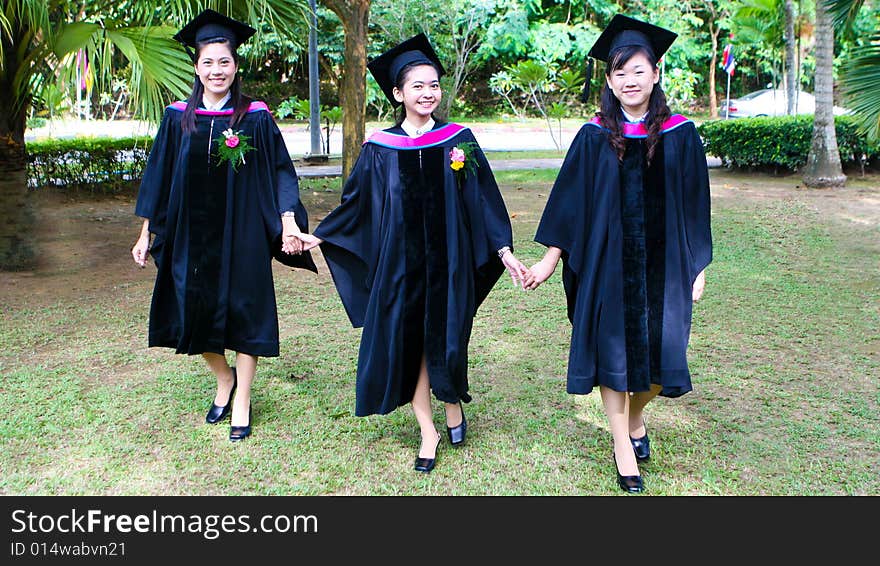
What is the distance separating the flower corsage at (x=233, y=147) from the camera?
4164mm

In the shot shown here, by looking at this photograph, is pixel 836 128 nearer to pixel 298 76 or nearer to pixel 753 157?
pixel 753 157

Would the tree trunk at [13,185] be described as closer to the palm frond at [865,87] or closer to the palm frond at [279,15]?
the palm frond at [279,15]

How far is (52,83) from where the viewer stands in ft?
24.5

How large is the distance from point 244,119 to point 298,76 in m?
25.6

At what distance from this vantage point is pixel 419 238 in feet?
12.8

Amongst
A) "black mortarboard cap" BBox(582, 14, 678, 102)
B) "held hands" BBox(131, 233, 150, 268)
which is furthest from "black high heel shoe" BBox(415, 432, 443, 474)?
"black mortarboard cap" BBox(582, 14, 678, 102)

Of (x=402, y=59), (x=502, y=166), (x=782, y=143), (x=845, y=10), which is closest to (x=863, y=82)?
(x=845, y=10)

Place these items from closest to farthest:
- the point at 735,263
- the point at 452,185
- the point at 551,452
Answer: the point at 452,185
the point at 551,452
the point at 735,263

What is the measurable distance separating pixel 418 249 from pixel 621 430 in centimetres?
116

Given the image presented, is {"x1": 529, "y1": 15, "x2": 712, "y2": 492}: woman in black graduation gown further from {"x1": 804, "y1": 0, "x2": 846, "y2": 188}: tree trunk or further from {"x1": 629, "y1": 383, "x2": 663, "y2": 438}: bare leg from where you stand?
{"x1": 804, "y1": 0, "x2": 846, "y2": 188}: tree trunk

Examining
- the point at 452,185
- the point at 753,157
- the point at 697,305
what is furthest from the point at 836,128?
the point at 452,185

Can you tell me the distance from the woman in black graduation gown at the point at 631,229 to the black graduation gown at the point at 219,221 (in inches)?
55.1

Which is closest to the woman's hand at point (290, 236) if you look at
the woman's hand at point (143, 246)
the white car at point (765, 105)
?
the woman's hand at point (143, 246)

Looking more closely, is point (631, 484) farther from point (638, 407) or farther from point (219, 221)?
point (219, 221)
